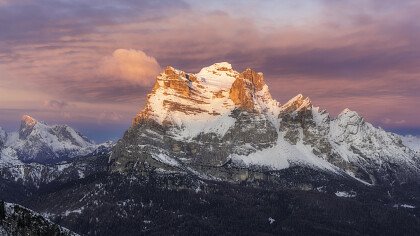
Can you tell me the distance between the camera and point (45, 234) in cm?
19938

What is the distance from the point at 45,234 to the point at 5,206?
1315cm

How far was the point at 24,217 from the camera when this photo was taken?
648ft

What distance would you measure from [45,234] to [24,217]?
7.39 m

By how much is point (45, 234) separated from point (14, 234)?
11.7 metres

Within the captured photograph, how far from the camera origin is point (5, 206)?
648 ft

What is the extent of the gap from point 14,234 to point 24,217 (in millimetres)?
8891

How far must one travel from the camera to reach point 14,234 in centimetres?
18938
